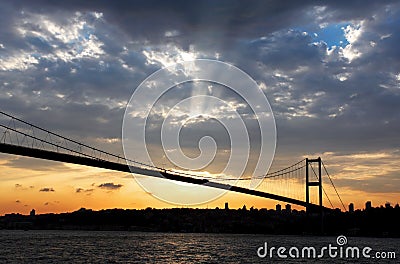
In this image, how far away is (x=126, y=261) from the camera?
4281cm

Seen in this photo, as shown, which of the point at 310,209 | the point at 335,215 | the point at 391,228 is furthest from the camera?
the point at 391,228

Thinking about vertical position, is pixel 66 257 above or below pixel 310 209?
below

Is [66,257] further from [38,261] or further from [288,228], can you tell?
[288,228]

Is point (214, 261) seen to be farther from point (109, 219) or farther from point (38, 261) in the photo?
point (109, 219)

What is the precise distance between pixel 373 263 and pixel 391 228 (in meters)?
76.6

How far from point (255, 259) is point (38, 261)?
17.6 metres

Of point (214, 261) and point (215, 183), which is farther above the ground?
point (215, 183)

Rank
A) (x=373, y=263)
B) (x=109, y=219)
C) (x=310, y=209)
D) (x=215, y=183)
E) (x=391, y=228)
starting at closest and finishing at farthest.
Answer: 1. (x=373, y=263)
2. (x=215, y=183)
3. (x=310, y=209)
4. (x=391, y=228)
5. (x=109, y=219)

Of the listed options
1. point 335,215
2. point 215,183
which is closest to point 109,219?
point 335,215

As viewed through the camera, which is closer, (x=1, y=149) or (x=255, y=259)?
(x=1, y=149)

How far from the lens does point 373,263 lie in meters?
45.1

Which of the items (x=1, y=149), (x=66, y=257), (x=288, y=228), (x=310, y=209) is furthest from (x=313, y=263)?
(x=288, y=228)

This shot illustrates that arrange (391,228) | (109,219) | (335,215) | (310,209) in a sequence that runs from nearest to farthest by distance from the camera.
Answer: (310,209) < (335,215) < (391,228) < (109,219)

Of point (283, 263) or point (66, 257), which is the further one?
point (66, 257)
